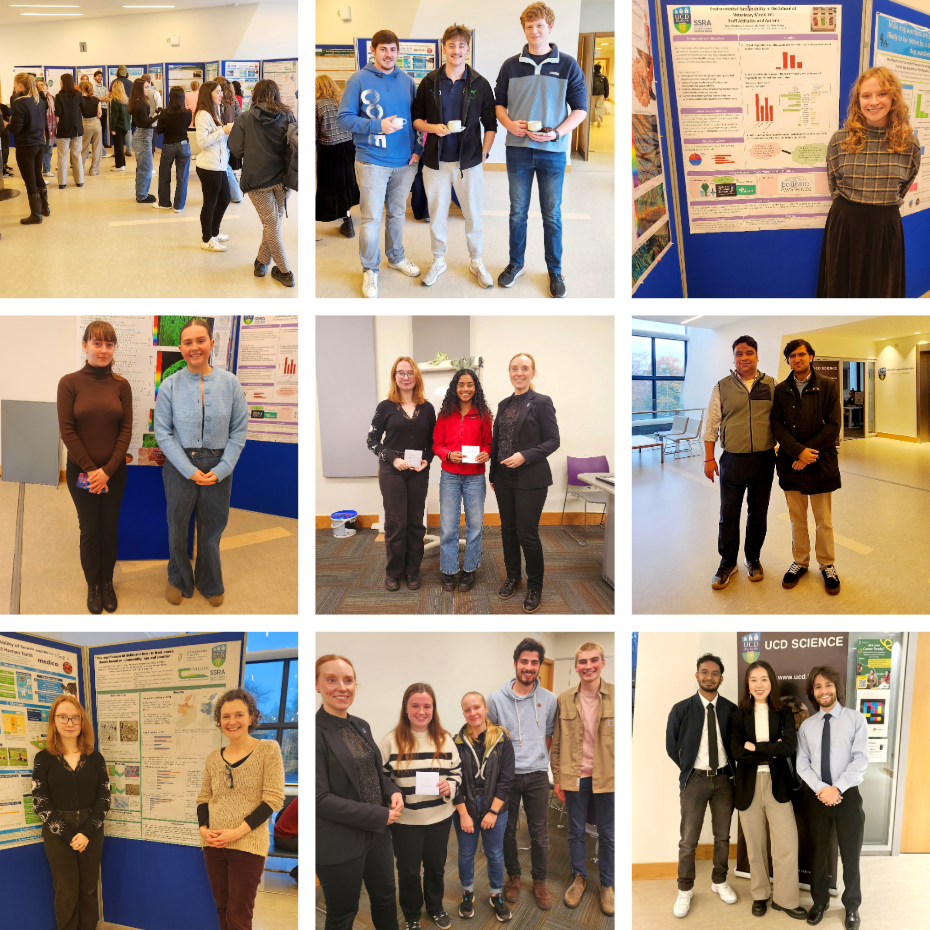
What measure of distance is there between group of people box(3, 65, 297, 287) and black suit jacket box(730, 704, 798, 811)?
241 centimetres

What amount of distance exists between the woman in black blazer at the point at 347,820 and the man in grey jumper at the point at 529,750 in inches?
17.1

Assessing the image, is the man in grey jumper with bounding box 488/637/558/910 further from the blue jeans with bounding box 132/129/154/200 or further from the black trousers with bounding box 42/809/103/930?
the blue jeans with bounding box 132/129/154/200

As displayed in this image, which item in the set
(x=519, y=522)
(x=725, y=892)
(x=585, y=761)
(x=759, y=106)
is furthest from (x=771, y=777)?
(x=759, y=106)

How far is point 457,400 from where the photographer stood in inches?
93.0

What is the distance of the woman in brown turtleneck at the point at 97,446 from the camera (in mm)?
2314

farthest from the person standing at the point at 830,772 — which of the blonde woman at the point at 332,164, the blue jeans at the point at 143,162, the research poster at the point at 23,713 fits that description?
the blue jeans at the point at 143,162

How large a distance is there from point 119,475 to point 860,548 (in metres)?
2.83

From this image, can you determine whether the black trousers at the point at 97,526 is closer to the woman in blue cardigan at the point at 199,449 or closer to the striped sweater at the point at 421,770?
the woman in blue cardigan at the point at 199,449

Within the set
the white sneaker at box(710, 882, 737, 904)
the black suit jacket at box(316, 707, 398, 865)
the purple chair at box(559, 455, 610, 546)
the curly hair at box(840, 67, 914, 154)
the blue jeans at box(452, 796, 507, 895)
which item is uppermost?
the curly hair at box(840, 67, 914, 154)

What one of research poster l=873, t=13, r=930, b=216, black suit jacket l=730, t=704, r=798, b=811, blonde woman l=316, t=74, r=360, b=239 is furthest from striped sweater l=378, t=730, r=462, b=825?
research poster l=873, t=13, r=930, b=216

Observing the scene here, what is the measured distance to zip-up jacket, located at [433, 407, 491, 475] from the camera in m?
2.37

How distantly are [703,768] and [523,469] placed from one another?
132 centimetres

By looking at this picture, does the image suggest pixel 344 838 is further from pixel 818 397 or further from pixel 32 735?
pixel 818 397

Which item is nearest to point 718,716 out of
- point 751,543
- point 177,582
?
point 751,543
